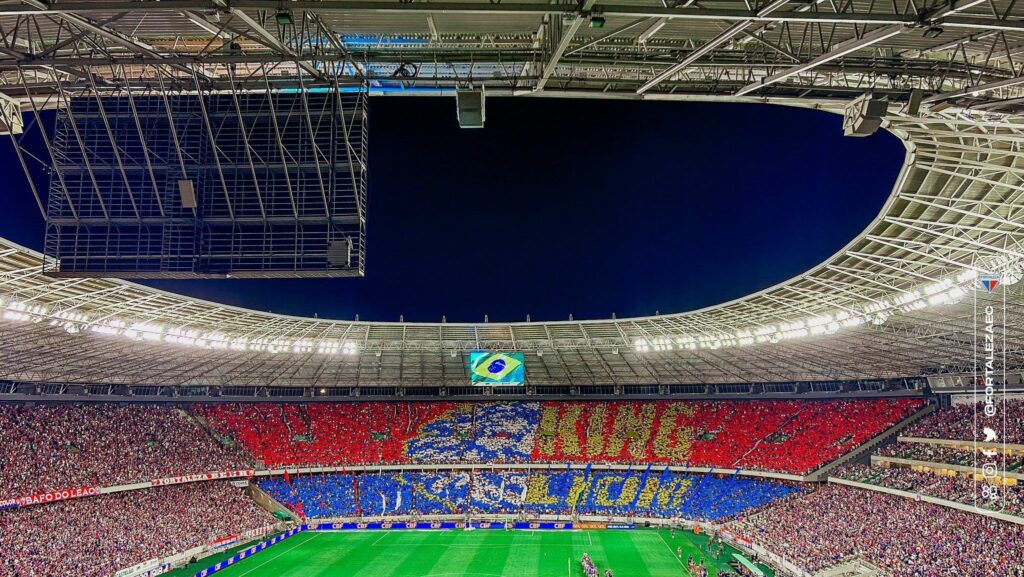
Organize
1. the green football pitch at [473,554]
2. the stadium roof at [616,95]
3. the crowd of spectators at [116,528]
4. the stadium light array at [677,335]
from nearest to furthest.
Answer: the stadium roof at [616,95], the stadium light array at [677,335], the crowd of spectators at [116,528], the green football pitch at [473,554]

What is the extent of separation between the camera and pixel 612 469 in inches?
Answer: 2148

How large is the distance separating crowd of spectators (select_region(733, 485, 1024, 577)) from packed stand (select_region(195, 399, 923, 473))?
9.13 meters

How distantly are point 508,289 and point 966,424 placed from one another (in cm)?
2893

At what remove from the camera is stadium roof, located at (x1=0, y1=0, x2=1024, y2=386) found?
10.6m

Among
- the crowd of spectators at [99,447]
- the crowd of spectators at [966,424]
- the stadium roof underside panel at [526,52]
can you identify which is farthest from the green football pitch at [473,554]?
the stadium roof underside panel at [526,52]

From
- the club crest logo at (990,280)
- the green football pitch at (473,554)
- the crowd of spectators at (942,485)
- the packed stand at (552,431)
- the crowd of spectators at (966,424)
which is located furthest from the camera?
the packed stand at (552,431)

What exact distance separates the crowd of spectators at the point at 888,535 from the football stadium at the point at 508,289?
26cm

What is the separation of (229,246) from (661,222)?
34.6 metres

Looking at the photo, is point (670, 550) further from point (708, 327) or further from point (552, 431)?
point (552, 431)

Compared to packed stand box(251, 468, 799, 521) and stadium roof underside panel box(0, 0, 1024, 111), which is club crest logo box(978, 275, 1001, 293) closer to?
stadium roof underside panel box(0, 0, 1024, 111)

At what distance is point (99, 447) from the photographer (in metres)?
45.2

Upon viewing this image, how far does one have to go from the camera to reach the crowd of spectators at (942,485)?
32.8m

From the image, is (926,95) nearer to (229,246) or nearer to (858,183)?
(229,246)
